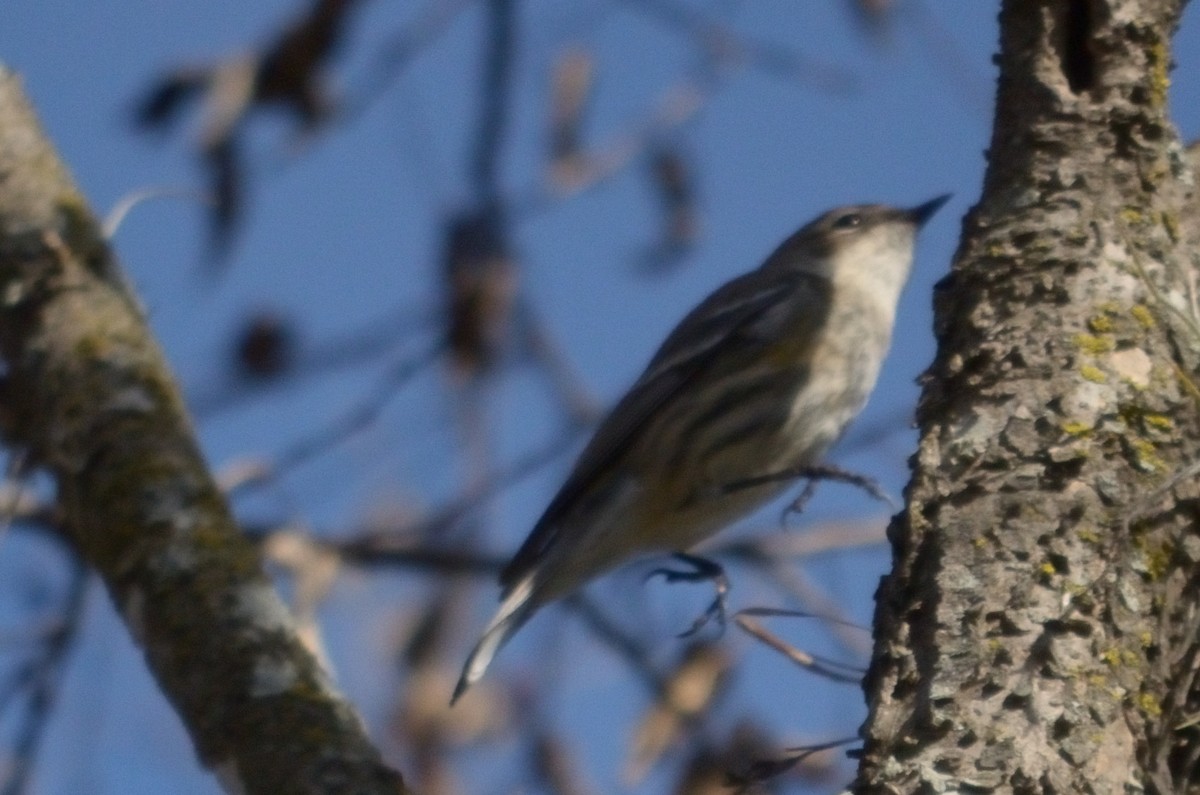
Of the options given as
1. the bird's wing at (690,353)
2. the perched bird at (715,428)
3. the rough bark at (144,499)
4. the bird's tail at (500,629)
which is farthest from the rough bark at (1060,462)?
the bird's wing at (690,353)

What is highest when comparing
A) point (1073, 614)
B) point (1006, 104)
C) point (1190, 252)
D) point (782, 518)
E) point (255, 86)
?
point (255, 86)

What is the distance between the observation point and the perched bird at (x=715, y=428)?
17.3ft

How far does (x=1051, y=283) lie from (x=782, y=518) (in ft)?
6.23

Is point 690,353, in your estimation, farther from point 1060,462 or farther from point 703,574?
point 1060,462

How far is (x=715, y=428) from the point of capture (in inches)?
217

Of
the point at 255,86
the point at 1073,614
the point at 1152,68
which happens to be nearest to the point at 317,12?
the point at 255,86

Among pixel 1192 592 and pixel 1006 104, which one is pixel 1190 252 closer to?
pixel 1006 104

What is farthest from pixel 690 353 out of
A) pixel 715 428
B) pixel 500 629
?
pixel 500 629

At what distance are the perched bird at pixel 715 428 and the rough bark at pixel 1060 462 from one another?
6.52 ft

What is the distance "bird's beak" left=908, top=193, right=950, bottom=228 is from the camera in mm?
6179

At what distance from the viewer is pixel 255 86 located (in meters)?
4.78

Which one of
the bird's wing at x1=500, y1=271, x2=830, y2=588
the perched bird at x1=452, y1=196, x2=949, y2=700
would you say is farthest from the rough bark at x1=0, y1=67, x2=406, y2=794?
the bird's wing at x1=500, y1=271, x2=830, y2=588

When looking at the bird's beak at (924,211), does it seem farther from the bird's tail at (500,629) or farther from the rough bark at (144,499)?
the rough bark at (144,499)

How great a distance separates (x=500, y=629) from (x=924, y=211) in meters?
2.22
